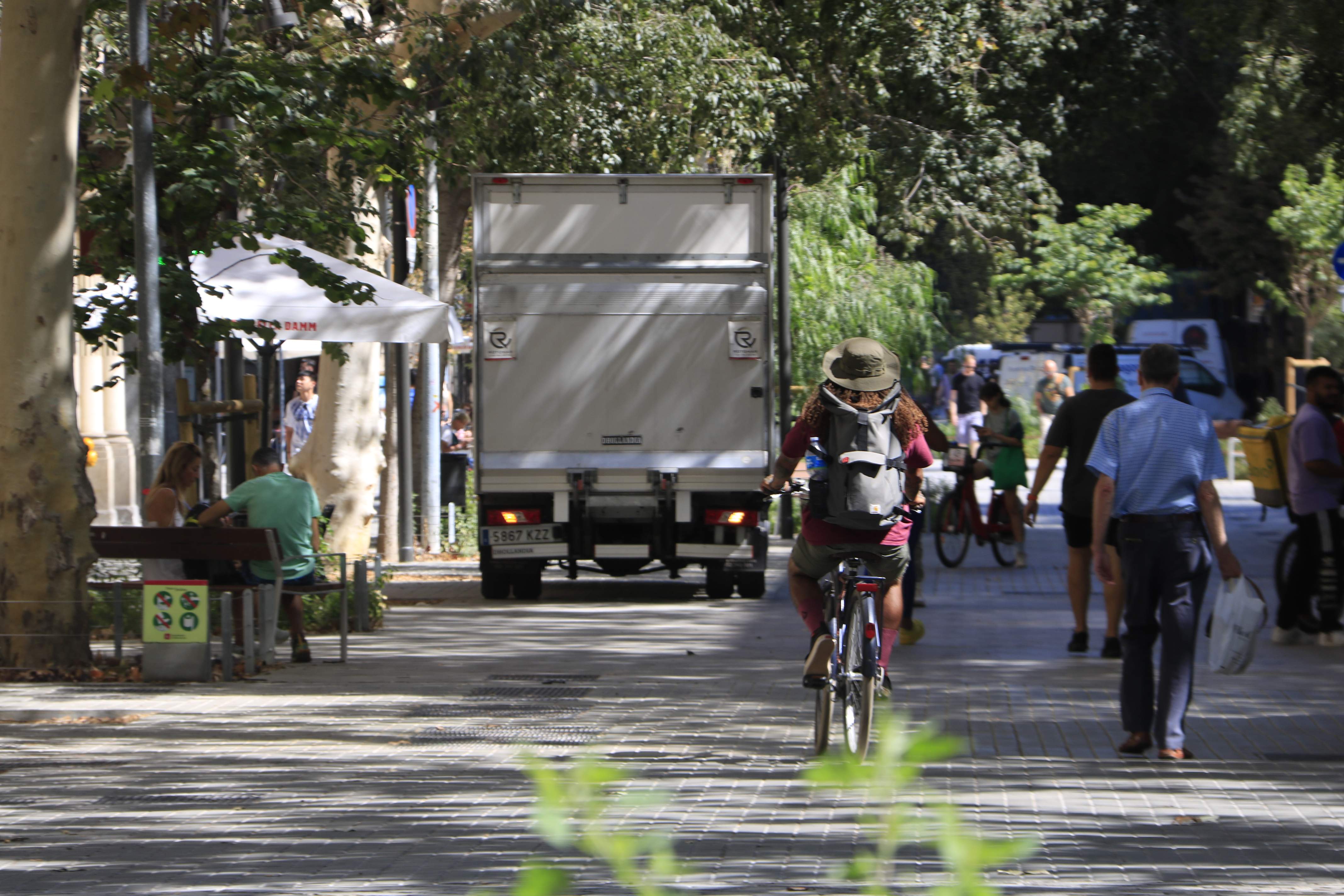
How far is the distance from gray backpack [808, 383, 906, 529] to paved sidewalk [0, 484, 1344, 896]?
104 cm

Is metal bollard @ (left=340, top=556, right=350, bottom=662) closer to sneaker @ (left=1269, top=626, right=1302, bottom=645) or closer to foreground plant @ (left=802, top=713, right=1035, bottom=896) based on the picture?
sneaker @ (left=1269, top=626, right=1302, bottom=645)

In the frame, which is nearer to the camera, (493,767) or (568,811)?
(568,811)

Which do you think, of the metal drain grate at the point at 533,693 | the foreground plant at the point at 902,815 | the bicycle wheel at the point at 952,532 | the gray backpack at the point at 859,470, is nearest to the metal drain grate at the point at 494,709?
the metal drain grate at the point at 533,693

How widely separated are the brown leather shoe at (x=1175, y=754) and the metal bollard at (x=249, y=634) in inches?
208

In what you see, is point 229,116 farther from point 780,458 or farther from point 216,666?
point 780,458

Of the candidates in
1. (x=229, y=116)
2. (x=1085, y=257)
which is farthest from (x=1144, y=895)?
(x=1085, y=257)

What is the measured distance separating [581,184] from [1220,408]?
2488 centimetres

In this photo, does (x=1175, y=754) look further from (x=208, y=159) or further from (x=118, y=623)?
(x=208, y=159)

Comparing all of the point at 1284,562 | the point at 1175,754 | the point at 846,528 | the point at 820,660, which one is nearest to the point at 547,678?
the point at 820,660

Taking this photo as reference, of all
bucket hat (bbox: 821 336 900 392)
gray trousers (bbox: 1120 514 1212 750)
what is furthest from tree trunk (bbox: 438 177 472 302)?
gray trousers (bbox: 1120 514 1212 750)

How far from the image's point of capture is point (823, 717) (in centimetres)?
712

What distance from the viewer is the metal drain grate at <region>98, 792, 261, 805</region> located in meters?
6.51

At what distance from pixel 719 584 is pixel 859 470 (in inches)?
297

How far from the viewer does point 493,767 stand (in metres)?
7.23
